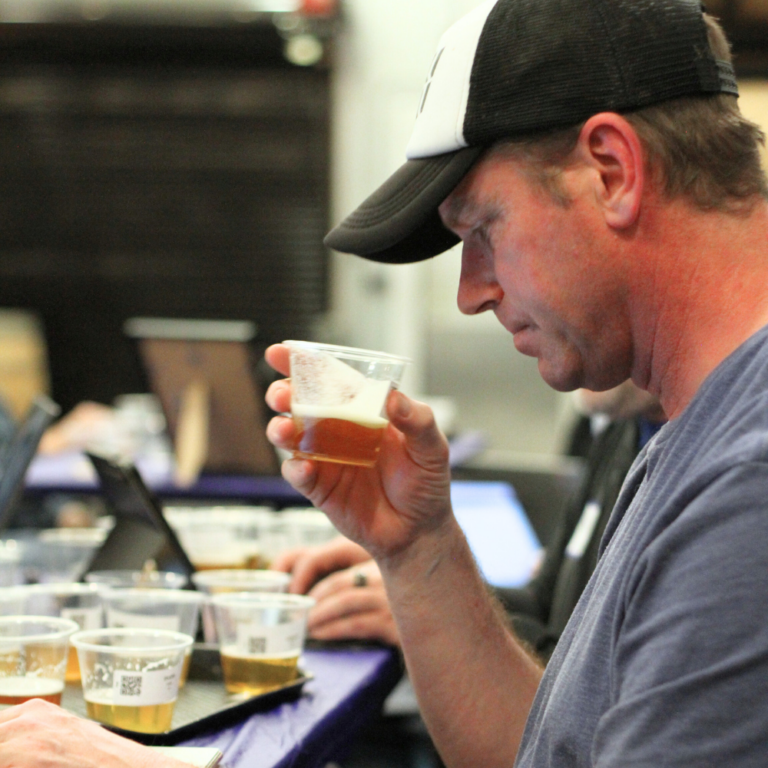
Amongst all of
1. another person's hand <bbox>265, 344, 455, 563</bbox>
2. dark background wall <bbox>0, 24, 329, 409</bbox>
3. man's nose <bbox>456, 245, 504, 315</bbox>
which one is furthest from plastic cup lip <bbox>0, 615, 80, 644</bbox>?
dark background wall <bbox>0, 24, 329, 409</bbox>

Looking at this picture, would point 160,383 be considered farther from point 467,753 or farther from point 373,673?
point 467,753

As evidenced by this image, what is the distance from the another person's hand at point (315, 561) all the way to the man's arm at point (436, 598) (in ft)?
1.26

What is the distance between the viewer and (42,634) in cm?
132

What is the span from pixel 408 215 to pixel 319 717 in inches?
25.3

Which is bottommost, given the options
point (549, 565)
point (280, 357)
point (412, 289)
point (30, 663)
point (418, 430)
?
point (412, 289)

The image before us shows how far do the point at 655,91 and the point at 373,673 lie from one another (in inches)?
38.1

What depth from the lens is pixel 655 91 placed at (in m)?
1.04

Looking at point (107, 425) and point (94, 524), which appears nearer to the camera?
point (94, 524)

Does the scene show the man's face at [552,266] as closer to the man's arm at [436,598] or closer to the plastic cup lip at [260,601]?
the man's arm at [436,598]

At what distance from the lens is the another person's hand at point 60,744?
38.2 inches

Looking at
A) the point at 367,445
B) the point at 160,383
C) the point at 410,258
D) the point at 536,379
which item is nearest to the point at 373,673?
the point at 367,445

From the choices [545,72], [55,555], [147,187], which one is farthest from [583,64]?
[147,187]

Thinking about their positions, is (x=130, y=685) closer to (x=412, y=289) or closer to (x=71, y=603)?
(x=71, y=603)

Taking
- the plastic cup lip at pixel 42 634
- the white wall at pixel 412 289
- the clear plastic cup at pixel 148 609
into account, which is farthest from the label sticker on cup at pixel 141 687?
the white wall at pixel 412 289
